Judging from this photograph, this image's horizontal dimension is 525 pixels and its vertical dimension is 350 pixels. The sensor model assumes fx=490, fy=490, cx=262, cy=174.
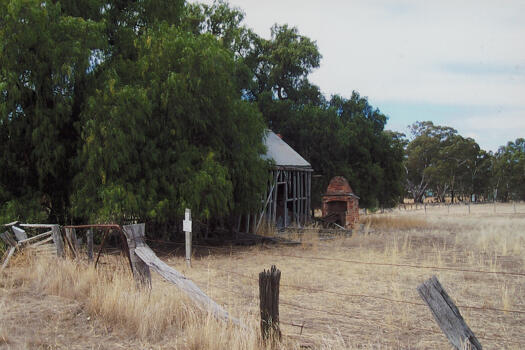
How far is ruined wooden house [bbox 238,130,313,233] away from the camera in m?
20.5

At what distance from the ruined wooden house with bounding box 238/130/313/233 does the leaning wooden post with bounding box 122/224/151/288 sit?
496 inches

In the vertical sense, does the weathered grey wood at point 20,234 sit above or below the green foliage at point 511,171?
below

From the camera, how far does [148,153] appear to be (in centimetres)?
1341

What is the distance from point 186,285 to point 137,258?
1.22m

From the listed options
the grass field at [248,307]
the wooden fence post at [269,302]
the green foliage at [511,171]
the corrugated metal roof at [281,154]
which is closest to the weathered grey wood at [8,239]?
the grass field at [248,307]

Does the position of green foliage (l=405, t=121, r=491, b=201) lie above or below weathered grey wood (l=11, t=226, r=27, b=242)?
above

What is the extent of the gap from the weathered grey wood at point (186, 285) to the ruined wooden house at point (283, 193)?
1283cm

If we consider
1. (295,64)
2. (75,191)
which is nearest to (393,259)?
(75,191)

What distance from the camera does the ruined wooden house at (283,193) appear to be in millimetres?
20453

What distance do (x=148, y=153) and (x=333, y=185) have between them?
1270 centimetres

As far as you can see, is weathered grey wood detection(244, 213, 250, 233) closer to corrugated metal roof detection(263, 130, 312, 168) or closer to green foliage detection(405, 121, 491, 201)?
corrugated metal roof detection(263, 130, 312, 168)

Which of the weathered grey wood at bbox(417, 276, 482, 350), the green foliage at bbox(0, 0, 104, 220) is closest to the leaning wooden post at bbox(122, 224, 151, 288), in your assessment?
the weathered grey wood at bbox(417, 276, 482, 350)

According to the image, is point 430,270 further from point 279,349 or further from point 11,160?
point 11,160

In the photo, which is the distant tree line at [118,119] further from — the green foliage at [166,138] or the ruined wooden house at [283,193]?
the ruined wooden house at [283,193]
